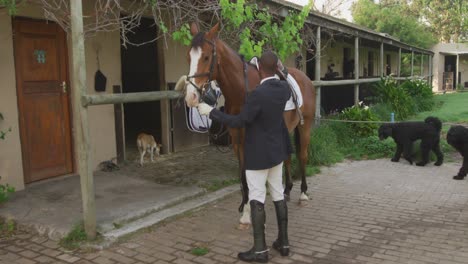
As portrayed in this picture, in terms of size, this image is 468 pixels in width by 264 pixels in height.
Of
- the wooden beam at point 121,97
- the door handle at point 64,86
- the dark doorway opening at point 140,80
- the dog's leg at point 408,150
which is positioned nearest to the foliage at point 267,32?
the wooden beam at point 121,97

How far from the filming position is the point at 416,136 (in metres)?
8.49

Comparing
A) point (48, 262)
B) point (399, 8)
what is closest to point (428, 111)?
point (48, 262)

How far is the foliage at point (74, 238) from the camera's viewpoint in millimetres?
4487

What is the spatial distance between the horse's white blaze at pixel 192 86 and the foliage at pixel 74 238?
5.86ft

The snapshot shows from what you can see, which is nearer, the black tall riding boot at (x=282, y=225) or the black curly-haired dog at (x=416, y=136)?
the black tall riding boot at (x=282, y=225)

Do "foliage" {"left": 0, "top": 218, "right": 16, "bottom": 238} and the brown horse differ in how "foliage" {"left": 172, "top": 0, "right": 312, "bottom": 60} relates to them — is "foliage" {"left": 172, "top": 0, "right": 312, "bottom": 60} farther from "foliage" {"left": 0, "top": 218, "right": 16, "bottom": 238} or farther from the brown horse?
"foliage" {"left": 0, "top": 218, "right": 16, "bottom": 238}

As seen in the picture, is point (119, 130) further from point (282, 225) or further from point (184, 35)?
point (282, 225)

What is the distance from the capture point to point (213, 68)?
173 inches

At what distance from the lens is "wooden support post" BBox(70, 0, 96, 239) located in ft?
14.1

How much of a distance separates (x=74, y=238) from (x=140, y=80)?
6808mm

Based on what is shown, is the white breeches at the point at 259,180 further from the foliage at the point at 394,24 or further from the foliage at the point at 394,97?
the foliage at the point at 394,24

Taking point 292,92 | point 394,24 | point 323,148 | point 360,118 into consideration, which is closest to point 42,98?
point 292,92

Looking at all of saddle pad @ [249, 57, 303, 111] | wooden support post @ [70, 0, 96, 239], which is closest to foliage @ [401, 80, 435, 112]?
saddle pad @ [249, 57, 303, 111]

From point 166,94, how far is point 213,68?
85 cm
